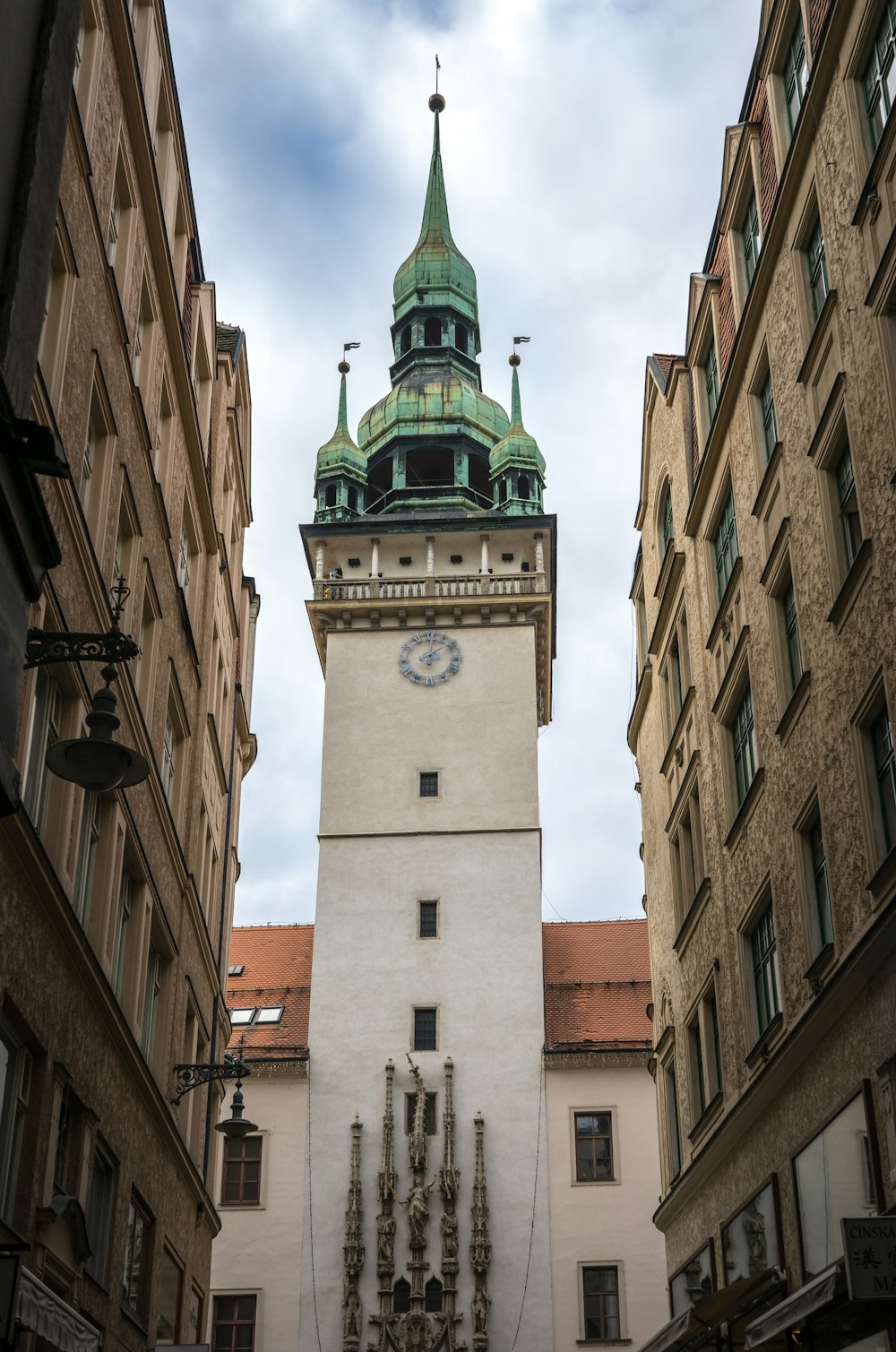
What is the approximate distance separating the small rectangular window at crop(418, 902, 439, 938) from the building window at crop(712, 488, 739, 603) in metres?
22.4

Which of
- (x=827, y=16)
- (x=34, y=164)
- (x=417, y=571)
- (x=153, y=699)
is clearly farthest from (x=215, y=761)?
(x=417, y=571)

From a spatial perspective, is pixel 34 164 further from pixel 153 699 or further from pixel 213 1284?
pixel 213 1284

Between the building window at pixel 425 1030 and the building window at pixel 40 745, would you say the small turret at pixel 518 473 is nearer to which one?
the building window at pixel 425 1030

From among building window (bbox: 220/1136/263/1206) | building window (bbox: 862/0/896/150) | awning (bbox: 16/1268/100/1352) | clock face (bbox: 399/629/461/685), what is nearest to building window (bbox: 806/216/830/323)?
building window (bbox: 862/0/896/150)

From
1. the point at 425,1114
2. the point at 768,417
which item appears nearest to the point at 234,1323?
the point at 425,1114

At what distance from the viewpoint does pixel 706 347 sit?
25656 mm

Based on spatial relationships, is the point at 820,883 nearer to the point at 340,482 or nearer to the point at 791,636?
the point at 791,636

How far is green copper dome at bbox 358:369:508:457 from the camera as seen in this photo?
59625 millimetres

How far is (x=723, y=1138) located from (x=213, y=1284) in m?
22.7

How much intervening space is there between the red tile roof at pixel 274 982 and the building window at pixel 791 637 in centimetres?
2665

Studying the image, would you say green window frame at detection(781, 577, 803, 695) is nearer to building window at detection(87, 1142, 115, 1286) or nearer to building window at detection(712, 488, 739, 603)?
building window at detection(712, 488, 739, 603)

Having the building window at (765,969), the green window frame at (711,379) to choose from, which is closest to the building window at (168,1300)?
the building window at (765,969)

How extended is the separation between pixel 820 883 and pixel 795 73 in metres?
10.0

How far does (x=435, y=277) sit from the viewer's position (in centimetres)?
6650
